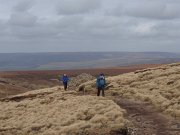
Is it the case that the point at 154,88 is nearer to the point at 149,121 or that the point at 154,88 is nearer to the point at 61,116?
the point at 61,116

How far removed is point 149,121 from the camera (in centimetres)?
2645

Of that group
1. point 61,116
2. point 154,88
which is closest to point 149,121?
point 61,116

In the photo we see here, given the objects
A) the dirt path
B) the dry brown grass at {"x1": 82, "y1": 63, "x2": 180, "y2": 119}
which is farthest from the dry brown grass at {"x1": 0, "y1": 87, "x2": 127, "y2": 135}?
the dry brown grass at {"x1": 82, "y1": 63, "x2": 180, "y2": 119}

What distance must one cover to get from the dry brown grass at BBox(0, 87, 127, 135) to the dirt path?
1.04 metres

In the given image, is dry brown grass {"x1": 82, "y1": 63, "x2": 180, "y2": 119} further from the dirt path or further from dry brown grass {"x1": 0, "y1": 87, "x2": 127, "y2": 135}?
dry brown grass {"x1": 0, "y1": 87, "x2": 127, "y2": 135}

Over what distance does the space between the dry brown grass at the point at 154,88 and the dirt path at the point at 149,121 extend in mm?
1028

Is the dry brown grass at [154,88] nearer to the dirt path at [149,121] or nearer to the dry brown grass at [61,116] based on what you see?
the dirt path at [149,121]

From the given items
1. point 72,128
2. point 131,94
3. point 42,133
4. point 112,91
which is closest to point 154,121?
point 72,128

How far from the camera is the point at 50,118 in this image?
30484 millimetres

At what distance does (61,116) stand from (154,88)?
42.9 feet

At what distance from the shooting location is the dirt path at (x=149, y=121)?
2370cm

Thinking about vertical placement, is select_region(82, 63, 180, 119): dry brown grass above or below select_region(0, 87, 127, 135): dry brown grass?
above

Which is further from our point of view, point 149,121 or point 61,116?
point 61,116

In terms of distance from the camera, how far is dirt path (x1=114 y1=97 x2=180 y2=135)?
933 inches
